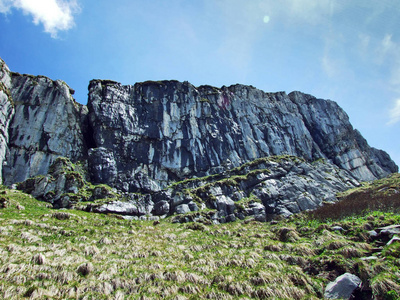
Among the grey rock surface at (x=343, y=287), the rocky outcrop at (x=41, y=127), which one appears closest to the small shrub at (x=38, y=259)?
the grey rock surface at (x=343, y=287)

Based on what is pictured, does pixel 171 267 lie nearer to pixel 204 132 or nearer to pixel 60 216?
pixel 60 216

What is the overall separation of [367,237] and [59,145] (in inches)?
3289

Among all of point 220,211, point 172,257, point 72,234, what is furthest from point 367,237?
point 220,211

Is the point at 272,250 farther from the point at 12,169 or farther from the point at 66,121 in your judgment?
the point at 66,121

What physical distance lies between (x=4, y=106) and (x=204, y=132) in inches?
2747

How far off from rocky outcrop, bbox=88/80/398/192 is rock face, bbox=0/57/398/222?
452mm

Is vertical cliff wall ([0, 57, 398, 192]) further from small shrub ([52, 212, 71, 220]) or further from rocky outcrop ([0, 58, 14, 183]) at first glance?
small shrub ([52, 212, 71, 220])

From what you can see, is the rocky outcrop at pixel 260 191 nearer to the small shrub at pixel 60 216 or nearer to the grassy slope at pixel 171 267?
the small shrub at pixel 60 216

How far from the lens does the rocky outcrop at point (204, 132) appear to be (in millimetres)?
82450

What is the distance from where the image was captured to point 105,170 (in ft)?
244

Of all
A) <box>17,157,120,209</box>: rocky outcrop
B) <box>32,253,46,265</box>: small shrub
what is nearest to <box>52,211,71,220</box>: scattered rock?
<box>32,253,46,265</box>: small shrub

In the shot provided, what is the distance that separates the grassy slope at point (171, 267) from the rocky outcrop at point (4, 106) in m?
51.0

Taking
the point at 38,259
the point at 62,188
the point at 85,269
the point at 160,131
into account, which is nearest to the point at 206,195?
the point at 160,131

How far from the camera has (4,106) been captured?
68375 mm
